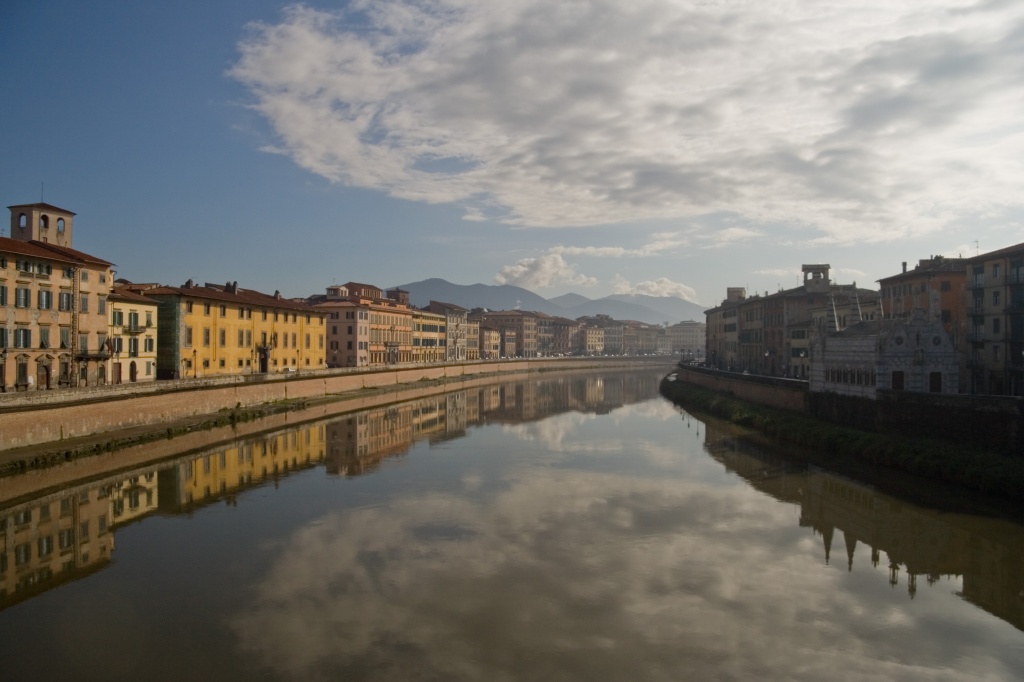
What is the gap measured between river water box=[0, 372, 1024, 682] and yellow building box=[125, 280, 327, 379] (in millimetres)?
19527

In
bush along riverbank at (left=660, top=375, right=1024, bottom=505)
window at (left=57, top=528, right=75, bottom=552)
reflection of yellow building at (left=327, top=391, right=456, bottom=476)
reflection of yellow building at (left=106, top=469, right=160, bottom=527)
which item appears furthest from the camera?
reflection of yellow building at (left=327, top=391, right=456, bottom=476)

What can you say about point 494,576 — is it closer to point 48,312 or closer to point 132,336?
point 48,312

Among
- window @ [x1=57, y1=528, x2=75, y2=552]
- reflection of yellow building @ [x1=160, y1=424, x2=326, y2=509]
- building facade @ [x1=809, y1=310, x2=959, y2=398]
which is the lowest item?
window @ [x1=57, y1=528, x2=75, y2=552]

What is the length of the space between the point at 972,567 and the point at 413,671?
15.4 metres

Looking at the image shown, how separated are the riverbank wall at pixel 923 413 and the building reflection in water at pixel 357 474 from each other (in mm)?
4790

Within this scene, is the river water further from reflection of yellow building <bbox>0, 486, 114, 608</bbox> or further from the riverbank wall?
the riverbank wall

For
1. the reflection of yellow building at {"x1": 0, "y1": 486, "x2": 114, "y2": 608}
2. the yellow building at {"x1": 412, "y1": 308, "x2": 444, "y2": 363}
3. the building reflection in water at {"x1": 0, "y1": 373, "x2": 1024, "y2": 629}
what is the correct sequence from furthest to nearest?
1. the yellow building at {"x1": 412, "y1": 308, "x2": 444, "y2": 363}
2. the building reflection in water at {"x1": 0, "y1": 373, "x2": 1024, "y2": 629}
3. the reflection of yellow building at {"x1": 0, "y1": 486, "x2": 114, "y2": 608}

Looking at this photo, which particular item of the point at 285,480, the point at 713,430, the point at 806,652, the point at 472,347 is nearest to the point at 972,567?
the point at 806,652

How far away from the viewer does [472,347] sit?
131 m

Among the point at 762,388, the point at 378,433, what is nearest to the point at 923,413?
the point at 762,388

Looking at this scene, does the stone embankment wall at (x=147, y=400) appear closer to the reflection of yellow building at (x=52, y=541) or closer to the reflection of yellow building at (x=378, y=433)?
the reflection of yellow building at (x=378, y=433)

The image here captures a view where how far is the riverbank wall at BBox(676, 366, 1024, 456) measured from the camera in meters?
27.3

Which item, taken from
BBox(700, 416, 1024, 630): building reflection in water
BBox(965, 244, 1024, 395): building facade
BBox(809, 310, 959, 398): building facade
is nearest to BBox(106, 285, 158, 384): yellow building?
BBox(700, 416, 1024, 630): building reflection in water

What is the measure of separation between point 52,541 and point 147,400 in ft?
59.4
